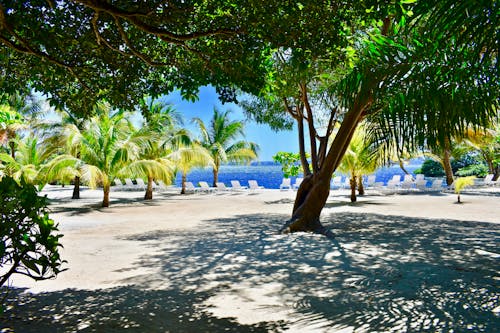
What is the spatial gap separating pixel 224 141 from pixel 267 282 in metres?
24.3

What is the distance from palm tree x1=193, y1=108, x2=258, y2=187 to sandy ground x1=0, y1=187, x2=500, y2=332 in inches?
701

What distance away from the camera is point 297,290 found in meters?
5.02

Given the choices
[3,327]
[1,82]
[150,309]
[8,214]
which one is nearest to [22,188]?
[8,214]

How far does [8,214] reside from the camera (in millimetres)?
2875

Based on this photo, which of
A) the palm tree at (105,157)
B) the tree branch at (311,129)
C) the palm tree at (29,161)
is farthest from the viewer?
the palm tree at (29,161)

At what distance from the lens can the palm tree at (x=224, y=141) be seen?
2816cm

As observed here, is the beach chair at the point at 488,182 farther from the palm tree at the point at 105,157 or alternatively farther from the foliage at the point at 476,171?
the palm tree at the point at 105,157

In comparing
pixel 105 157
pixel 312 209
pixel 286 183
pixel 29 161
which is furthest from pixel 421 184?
pixel 29 161

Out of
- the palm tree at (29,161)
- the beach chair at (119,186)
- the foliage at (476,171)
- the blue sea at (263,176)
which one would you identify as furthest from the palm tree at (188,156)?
the foliage at (476,171)

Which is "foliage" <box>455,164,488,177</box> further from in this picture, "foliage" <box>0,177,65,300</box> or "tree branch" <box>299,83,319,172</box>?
"foliage" <box>0,177,65,300</box>

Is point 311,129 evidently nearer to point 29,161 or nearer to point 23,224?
point 23,224

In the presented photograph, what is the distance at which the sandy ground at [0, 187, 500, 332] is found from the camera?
13.1ft

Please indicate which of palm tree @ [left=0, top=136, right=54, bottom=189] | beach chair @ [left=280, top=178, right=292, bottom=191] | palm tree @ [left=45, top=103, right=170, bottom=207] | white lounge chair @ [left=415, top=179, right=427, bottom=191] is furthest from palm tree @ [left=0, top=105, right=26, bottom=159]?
white lounge chair @ [left=415, top=179, right=427, bottom=191]

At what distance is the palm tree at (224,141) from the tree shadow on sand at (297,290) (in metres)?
19.7
